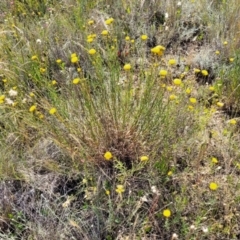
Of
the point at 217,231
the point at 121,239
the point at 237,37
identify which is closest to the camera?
the point at 121,239

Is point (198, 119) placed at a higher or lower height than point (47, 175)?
higher

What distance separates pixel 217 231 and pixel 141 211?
426 millimetres

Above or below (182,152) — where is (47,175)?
below

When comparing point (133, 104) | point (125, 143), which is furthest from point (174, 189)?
point (133, 104)

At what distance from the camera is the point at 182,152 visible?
214 centimetres

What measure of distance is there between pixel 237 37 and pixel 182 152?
1262 mm

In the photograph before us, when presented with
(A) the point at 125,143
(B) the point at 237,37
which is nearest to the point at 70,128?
(A) the point at 125,143

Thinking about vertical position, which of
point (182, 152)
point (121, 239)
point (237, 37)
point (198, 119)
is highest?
point (237, 37)

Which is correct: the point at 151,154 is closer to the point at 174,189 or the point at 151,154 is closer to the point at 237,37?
the point at 174,189

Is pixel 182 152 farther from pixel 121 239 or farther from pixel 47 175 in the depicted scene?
pixel 47 175

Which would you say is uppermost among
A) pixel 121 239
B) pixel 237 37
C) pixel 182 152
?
pixel 237 37

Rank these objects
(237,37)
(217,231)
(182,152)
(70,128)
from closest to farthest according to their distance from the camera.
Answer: (217,231) < (70,128) < (182,152) < (237,37)

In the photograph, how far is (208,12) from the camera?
3.23 metres

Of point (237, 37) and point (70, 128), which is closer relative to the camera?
point (70, 128)
